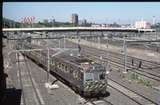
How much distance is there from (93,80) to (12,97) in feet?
26.0

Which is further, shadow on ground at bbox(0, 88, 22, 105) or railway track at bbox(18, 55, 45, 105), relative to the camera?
railway track at bbox(18, 55, 45, 105)

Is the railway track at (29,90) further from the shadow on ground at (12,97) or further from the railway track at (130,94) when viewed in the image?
the railway track at (130,94)

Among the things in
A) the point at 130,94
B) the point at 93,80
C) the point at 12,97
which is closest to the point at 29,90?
the point at 12,97

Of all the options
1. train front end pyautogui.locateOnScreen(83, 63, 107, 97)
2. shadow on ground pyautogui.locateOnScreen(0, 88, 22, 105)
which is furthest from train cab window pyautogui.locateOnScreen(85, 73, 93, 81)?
shadow on ground pyautogui.locateOnScreen(0, 88, 22, 105)

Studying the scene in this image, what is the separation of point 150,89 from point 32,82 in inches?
568

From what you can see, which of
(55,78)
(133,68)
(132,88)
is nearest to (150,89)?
(132,88)

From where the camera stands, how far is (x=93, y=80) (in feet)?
94.6

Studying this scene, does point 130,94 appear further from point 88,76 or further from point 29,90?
point 29,90

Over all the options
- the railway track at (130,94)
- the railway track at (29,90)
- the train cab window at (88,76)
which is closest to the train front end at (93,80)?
the train cab window at (88,76)

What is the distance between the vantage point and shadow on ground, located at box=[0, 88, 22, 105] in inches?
1128

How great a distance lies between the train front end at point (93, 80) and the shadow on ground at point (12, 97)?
236 inches

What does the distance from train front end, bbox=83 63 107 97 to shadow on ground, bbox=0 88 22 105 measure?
6004 millimetres

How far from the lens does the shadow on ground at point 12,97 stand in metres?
28.7

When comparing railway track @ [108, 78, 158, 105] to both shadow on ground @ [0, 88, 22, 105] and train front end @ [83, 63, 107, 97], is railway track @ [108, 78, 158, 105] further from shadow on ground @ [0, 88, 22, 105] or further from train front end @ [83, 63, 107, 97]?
shadow on ground @ [0, 88, 22, 105]
